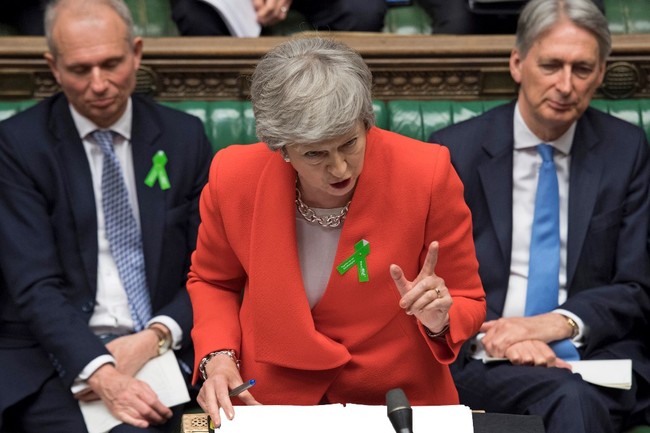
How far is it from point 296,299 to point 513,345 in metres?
0.84

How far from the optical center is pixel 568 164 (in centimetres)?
285

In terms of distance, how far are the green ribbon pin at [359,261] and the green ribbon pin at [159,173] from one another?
0.93 m

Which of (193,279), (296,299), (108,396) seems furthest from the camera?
(108,396)

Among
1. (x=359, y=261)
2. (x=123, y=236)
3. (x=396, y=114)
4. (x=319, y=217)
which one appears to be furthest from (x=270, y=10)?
(x=359, y=261)

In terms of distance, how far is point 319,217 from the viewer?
2.07 meters

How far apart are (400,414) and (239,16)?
2.20 meters

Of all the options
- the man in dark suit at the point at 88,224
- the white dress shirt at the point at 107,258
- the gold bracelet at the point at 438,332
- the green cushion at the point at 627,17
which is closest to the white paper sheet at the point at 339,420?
the gold bracelet at the point at 438,332

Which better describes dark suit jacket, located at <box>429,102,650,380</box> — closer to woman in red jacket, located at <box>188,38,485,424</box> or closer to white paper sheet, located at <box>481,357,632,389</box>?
white paper sheet, located at <box>481,357,632,389</box>

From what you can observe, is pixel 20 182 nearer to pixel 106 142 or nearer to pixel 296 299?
pixel 106 142

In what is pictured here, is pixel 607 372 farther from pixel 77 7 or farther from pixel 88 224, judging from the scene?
pixel 77 7

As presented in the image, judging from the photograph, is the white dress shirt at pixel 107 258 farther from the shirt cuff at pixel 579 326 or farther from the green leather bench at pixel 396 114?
the shirt cuff at pixel 579 326

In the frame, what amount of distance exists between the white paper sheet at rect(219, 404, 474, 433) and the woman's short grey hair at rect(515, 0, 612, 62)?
1.40 meters

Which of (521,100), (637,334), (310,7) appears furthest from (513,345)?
(310,7)

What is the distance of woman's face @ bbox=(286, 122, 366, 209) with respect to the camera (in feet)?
6.07
